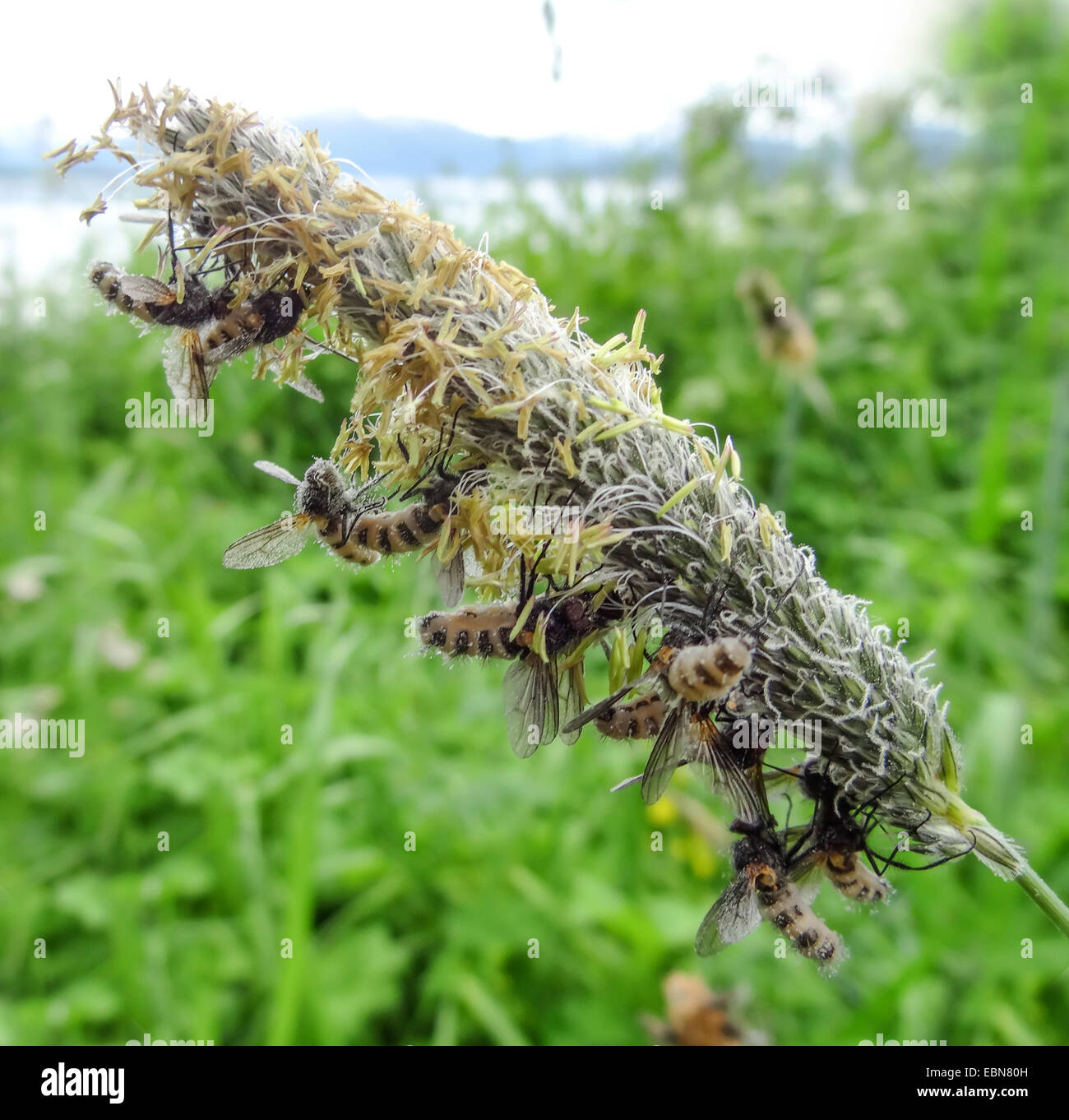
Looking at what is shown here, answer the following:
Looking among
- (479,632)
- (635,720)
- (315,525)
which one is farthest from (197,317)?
(635,720)

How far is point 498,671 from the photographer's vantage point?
15.0 feet

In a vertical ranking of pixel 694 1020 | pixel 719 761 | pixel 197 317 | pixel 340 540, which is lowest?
pixel 694 1020

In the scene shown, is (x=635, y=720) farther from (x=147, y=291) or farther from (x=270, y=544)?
(x=147, y=291)

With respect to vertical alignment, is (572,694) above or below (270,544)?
below

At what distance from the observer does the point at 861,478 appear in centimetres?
568

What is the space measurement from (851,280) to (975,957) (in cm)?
450

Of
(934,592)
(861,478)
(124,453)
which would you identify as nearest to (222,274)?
(934,592)

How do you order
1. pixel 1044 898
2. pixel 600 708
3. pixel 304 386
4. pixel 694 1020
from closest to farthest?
pixel 1044 898
pixel 600 708
pixel 304 386
pixel 694 1020

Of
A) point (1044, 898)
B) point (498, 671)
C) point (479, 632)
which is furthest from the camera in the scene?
point (498, 671)

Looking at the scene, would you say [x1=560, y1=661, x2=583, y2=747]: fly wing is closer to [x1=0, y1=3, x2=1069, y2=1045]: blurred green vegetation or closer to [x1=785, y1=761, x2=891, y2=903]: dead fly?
[x1=785, y1=761, x2=891, y2=903]: dead fly

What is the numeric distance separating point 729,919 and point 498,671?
3.20 meters

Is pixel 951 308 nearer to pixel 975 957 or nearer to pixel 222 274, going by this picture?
pixel 975 957

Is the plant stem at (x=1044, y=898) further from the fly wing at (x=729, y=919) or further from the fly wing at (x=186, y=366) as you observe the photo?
the fly wing at (x=186, y=366)

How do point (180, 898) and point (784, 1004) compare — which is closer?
point (784, 1004)
